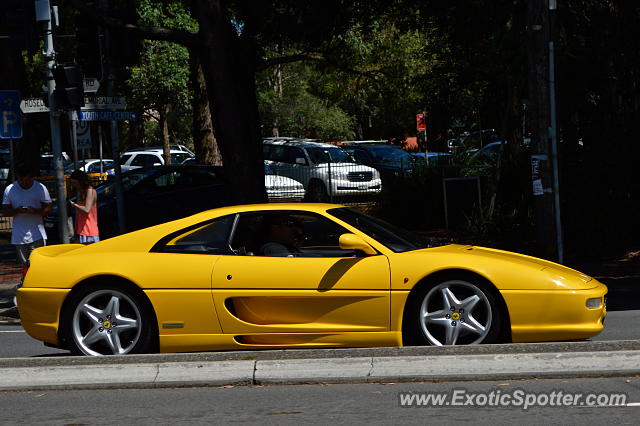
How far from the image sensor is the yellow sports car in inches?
298

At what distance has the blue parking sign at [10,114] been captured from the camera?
54.6 ft

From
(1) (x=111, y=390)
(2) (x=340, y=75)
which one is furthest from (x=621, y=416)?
(2) (x=340, y=75)

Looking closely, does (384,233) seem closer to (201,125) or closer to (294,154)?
(201,125)

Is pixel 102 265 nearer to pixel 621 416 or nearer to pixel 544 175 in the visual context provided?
pixel 621 416

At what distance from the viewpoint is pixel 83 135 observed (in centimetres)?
2255

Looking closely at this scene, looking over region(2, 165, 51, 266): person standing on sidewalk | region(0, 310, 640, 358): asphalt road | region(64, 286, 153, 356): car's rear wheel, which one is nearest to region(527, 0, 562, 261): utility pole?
region(0, 310, 640, 358): asphalt road

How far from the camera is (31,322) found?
26.5ft

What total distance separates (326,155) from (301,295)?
23.0m

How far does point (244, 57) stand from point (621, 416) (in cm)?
1311

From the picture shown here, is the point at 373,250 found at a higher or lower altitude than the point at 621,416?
higher

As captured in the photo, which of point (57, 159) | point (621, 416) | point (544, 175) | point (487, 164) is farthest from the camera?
point (487, 164)

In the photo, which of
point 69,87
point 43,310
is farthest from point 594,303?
point 69,87

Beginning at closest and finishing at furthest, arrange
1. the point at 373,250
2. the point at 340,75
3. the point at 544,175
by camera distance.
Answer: the point at 373,250, the point at 544,175, the point at 340,75

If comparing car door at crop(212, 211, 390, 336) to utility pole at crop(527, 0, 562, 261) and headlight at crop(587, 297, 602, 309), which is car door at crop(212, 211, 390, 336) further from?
utility pole at crop(527, 0, 562, 261)
